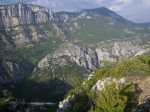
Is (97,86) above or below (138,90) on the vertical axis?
below

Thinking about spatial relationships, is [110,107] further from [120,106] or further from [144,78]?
[144,78]

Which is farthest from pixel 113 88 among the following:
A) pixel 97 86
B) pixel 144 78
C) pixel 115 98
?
pixel 97 86

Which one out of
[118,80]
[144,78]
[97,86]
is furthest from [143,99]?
[97,86]

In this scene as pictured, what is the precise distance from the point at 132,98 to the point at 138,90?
522 inches

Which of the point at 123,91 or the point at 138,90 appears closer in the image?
the point at 123,91

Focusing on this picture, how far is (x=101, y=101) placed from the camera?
10569cm

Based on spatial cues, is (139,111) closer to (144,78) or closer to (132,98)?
(132,98)

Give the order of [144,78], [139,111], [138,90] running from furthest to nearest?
[144,78], [138,90], [139,111]

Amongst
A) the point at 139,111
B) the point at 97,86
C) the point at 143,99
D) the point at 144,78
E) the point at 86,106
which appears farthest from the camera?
the point at 97,86

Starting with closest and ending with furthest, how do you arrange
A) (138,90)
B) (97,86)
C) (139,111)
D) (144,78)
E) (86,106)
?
(139,111) → (138,90) → (144,78) → (86,106) → (97,86)

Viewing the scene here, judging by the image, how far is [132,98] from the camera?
398ft

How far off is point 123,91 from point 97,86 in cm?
6597

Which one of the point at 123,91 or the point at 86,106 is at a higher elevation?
the point at 123,91

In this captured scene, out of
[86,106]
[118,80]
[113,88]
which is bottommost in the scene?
[86,106]
